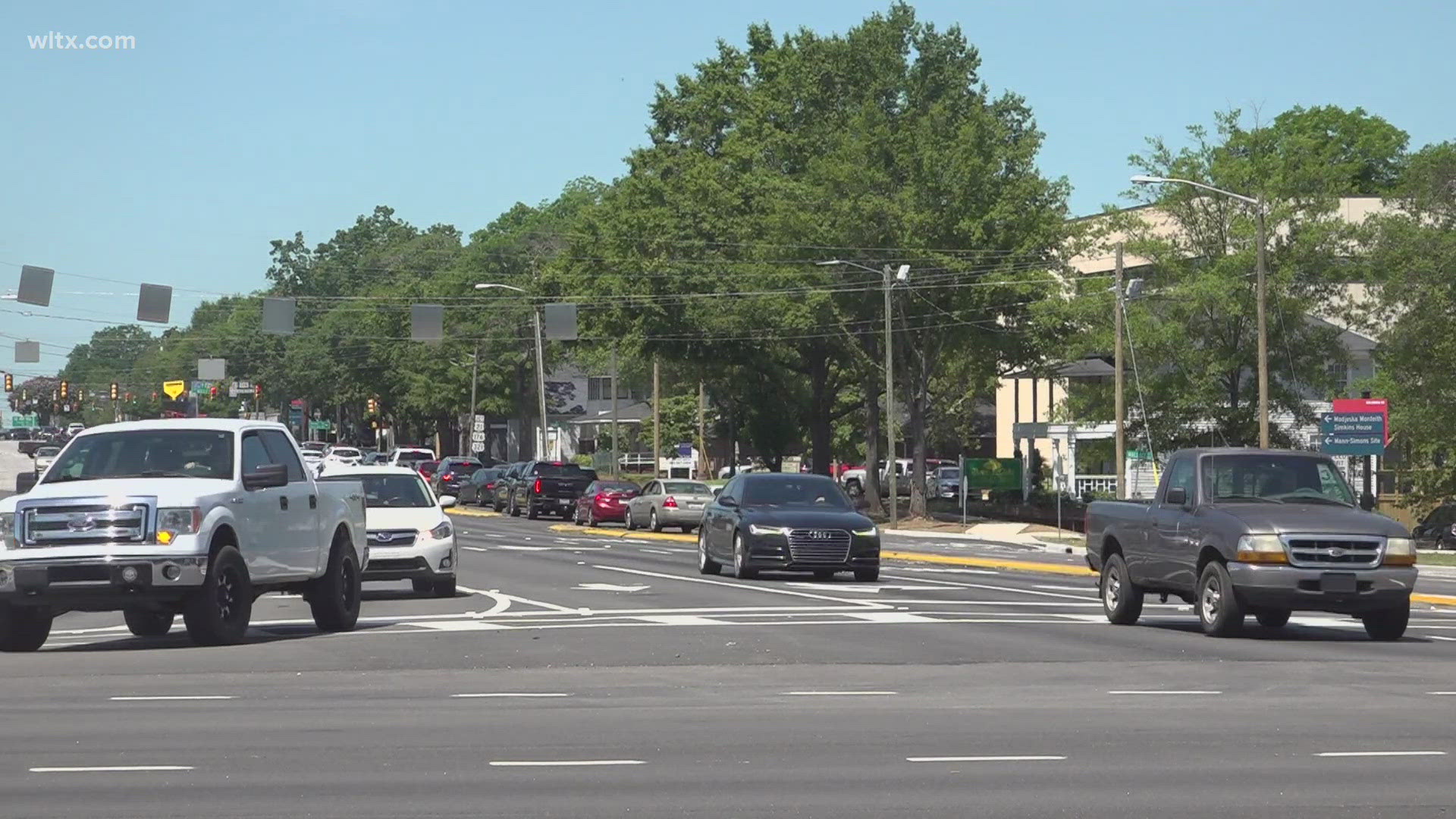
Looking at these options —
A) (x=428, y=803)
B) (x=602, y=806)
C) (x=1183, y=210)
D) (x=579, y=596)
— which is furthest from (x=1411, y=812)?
(x=1183, y=210)

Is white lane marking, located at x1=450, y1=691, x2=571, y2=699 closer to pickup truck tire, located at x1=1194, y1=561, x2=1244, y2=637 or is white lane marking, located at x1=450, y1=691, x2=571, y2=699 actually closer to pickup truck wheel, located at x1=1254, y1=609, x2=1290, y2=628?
pickup truck tire, located at x1=1194, y1=561, x2=1244, y2=637

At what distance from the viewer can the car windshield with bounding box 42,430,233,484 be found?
18328 millimetres

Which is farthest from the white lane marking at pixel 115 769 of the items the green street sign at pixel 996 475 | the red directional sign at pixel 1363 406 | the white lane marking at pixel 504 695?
the green street sign at pixel 996 475

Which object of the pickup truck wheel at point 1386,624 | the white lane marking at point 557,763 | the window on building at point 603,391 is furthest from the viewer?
the window on building at point 603,391

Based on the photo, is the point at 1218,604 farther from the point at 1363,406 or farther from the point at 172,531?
the point at 1363,406

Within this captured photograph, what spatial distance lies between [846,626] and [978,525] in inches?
1498

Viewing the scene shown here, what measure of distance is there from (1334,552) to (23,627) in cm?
1210

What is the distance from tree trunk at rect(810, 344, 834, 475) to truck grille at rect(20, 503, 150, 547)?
52.7 m

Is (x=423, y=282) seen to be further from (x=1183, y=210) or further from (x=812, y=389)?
(x=1183, y=210)

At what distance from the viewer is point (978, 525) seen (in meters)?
58.8

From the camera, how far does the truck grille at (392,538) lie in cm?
2553

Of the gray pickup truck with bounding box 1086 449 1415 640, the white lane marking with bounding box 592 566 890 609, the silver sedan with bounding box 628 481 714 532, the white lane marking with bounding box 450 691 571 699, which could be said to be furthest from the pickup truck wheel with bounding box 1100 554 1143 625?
the silver sedan with bounding box 628 481 714 532

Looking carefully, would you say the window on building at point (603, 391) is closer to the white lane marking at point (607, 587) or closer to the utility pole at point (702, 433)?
the utility pole at point (702, 433)

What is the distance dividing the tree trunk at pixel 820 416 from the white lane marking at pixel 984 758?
2303 inches
